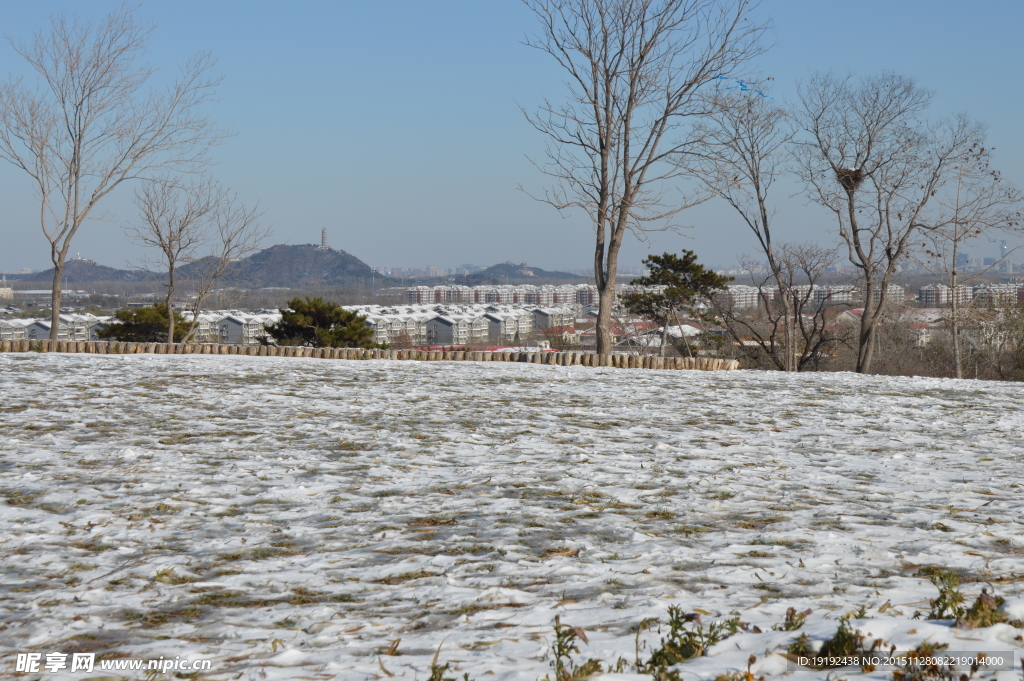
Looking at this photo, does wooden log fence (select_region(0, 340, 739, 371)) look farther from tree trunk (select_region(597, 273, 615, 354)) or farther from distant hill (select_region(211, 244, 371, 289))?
distant hill (select_region(211, 244, 371, 289))

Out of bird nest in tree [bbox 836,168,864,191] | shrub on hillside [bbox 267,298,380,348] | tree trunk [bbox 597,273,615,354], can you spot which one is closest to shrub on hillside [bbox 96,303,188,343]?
shrub on hillside [bbox 267,298,380,348]

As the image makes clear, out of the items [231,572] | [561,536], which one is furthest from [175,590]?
[561,536]

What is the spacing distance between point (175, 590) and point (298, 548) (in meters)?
0.58

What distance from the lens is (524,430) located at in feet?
20.1

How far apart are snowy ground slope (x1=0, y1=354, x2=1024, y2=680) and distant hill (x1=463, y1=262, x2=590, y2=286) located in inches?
3331

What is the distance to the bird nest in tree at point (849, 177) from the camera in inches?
851

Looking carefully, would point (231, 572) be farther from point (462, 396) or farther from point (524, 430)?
point (462, 396)

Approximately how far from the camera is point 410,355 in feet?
43.5

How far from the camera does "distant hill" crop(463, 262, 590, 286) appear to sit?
308ft

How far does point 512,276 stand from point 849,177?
252 feet

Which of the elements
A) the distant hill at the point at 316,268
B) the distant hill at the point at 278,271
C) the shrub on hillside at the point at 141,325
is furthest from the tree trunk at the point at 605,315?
the distant hill at the point at 316,268

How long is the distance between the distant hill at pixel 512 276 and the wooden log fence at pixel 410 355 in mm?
77484

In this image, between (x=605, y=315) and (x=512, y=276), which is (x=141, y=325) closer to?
(x=605, y=315)

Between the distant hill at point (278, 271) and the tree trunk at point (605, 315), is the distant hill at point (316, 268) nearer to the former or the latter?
the distant hill at point (278, 271)
